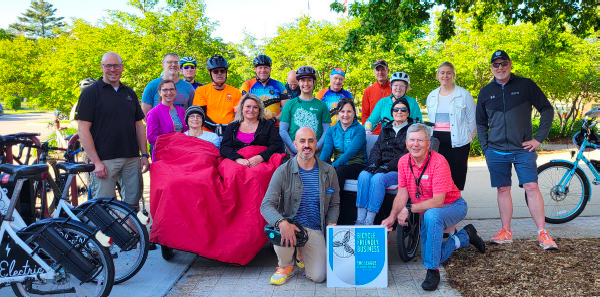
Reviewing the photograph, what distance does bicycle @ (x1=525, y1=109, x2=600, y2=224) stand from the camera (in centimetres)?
598

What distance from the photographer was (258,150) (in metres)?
5.12

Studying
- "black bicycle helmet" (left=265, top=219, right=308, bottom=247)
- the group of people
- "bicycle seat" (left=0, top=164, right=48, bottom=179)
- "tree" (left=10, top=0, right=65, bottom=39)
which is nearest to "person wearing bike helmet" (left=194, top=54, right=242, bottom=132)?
the group of people

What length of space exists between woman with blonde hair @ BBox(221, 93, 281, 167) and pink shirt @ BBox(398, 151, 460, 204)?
1424mm

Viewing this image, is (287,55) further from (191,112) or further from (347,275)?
(347,275)

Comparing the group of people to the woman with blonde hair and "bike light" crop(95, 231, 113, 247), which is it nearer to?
the woman with blonde hair

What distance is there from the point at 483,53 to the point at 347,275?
10.4 metres

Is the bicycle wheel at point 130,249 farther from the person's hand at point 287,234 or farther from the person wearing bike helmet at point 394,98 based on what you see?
the person wearing bike helmet at point 394,98

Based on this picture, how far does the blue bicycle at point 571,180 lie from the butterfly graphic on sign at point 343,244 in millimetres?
3040

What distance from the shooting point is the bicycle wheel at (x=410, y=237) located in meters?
4.49

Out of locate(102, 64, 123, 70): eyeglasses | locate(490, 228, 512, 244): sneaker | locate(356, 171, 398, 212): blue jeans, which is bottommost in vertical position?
locate(490, 228, 512, 244): sneaker

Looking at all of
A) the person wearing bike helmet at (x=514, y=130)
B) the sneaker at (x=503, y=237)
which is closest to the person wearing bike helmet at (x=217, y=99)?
the person wearing bike helmet at (x=514, y=130)

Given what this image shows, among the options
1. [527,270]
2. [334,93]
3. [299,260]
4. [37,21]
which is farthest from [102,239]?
[37,21]

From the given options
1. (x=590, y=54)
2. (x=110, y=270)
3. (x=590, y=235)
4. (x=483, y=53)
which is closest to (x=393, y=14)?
(x=590, y=235)

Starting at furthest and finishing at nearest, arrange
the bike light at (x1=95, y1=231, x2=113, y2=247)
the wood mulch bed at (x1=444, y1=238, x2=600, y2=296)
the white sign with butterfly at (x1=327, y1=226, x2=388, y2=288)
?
the white sign with butterfly at (x1=327, y1=226, x2=388, y2=288), the wood mulch bed at (x1=444, y1=238, x2=600, y2=296), the bike light at (x1=95, y1=231, x2=113, y2=247)
